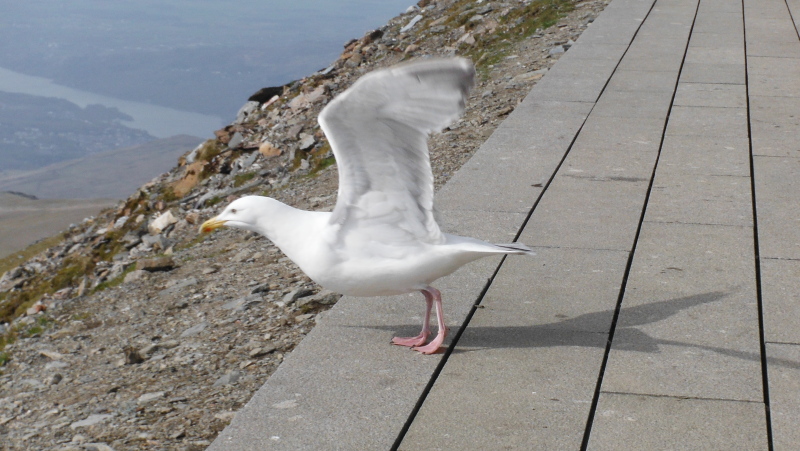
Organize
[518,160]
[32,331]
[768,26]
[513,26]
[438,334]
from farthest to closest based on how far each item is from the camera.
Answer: [513,26] < [768,26] < [518,160] < [32,331] < [438,334]

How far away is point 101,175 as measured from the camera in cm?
14525

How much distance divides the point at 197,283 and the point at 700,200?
3.22 metres

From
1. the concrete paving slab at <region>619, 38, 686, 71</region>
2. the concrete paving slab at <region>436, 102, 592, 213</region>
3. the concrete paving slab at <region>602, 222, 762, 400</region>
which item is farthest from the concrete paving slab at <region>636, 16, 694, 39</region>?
the concrete paving slab at <region>602, 222, 762, 400</region>

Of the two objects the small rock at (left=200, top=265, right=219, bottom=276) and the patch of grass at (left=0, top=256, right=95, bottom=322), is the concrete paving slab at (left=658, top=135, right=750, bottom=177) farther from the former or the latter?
the patch of grass at (left=0, top=256, right=95, bottom=322)

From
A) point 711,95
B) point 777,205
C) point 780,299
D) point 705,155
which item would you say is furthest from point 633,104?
point 780,299

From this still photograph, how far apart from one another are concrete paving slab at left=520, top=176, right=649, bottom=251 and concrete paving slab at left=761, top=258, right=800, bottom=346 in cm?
74

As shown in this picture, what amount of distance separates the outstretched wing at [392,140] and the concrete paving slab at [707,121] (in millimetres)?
4052

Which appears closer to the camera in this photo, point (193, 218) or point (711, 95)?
point (711, 95)

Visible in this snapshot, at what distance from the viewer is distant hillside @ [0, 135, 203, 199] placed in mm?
135125

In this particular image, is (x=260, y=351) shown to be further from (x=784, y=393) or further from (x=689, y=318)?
(x=784, y=393)

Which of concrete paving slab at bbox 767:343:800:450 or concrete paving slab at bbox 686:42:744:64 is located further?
concrete paving slab at bbox 686:42:744:64

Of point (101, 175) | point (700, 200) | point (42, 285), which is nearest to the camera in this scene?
point (700, 200)

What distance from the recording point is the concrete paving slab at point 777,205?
15.9 ft

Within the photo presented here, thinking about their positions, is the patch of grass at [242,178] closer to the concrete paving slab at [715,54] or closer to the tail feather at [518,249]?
the concrete paving slab at [715,54]
